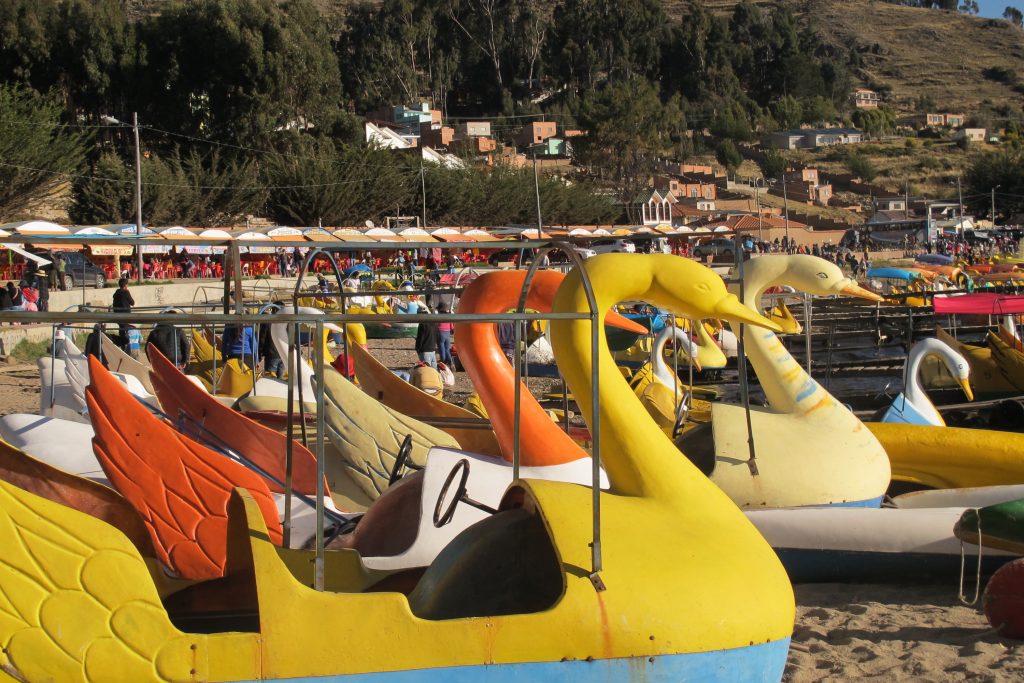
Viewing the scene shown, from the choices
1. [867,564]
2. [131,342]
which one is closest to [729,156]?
[131,342]

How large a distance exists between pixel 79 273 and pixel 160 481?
28660 mm

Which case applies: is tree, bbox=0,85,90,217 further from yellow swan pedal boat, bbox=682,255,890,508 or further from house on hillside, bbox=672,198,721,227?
yellow swan pedal boat, bbox=682,255,890,508

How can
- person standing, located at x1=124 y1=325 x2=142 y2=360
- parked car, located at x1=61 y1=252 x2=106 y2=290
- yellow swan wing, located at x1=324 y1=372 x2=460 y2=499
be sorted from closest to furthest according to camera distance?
yellow swan wing, located at x1=324 y1=372 x2=460 y2=499
person standing, located at x1=124 y1=325 x2=142 y2=360
parked car, located at x1=61 y1=252 x2=106 y2=290

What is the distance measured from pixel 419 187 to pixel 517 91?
6651 cm

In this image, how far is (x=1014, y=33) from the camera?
175125mm

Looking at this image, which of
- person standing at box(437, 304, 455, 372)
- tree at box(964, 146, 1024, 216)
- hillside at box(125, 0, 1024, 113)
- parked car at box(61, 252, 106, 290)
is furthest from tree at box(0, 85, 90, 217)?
hillside at box(125, 0, 1024, 113)

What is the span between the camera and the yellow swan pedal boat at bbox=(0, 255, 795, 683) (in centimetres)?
371

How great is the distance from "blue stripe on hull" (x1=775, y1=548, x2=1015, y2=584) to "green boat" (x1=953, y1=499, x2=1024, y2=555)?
0.26m

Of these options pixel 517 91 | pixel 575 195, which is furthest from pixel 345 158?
pixel 517 91

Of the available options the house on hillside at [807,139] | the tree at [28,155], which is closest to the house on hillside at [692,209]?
the house on hillside at [807,139]

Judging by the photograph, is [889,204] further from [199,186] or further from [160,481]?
[160,481]

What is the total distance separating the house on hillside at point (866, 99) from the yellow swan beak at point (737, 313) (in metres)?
149

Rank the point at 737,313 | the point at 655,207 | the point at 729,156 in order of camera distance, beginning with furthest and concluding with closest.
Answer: the point at 729,156, the point at 655,207, the point at 737,313

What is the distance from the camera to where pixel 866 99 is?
5832 inches
